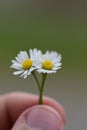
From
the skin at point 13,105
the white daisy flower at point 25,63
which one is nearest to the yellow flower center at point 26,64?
the white daisy flower at point 25,63

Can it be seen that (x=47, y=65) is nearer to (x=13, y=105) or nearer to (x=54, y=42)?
(x=13, y=105)

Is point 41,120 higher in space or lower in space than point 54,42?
lower

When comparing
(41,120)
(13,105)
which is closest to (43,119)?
(41,120)

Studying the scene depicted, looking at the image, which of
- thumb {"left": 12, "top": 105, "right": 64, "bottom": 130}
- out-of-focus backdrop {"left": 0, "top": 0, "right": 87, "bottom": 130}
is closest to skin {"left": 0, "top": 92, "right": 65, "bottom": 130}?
thumb {"left": 12, "top": 105, "right": 64, "bottom": 130}

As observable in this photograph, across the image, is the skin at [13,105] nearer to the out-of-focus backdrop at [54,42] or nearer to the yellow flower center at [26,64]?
the yellow flower center at [26,64]

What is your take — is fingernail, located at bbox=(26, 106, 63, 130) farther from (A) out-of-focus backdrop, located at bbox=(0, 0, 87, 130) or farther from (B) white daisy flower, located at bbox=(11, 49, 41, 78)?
(A) out-of-focus backdrop, located at bbox=(0, 0, 87, 130)

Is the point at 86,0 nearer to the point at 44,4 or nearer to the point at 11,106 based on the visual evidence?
the point at 44,4

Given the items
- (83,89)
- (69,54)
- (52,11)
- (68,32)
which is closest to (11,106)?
(83,89)
